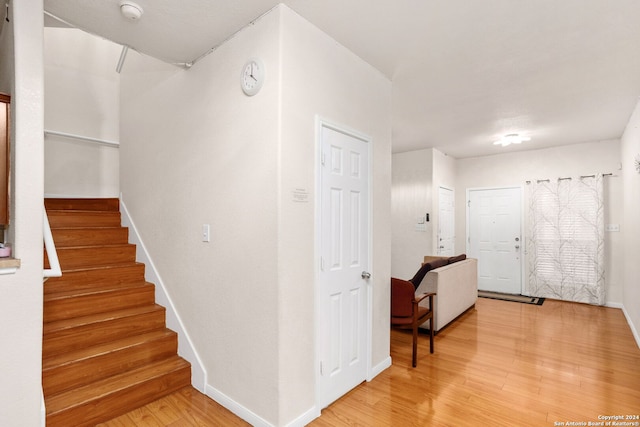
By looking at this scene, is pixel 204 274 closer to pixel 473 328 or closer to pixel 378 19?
pixel 378 19

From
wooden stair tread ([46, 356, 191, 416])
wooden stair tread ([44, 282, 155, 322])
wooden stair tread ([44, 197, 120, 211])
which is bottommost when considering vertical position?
wooden stair tread ([46, 356, 191, 416])

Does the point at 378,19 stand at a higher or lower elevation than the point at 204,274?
higher

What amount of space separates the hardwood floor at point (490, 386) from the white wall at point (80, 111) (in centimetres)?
325

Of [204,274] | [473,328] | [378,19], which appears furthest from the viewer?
[473,328]

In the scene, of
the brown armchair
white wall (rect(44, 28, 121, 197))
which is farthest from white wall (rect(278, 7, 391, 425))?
white wall (rect(44, 28, 121, 197))

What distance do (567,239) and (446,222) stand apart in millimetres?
1929

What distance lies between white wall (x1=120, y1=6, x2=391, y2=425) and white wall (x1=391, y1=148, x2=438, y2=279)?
313cm

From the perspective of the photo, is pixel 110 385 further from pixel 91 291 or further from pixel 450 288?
pixel 450 288

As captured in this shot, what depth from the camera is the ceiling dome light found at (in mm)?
2049

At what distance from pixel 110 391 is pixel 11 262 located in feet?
3.58

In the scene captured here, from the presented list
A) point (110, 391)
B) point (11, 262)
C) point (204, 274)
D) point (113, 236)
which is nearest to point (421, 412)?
point (204, 274)

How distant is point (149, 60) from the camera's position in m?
3.44

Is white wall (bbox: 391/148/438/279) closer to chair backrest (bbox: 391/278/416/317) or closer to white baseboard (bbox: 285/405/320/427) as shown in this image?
chair backrest (bbox: 391/278/416/317)

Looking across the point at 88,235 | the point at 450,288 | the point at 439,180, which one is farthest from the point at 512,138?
the point at 88,235
